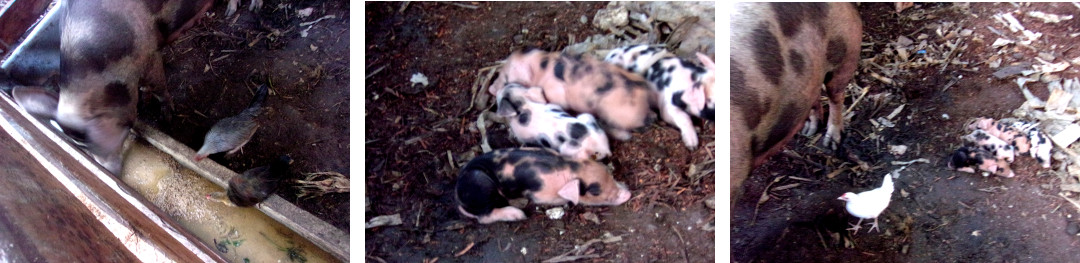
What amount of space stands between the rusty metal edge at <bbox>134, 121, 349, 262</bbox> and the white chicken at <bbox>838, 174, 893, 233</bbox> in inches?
55.0

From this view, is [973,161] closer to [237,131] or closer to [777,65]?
[777,65]

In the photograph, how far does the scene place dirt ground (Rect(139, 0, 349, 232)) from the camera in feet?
5.89

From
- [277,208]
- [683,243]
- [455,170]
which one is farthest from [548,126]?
[277,208]

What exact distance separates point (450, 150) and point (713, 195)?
731 millimetres

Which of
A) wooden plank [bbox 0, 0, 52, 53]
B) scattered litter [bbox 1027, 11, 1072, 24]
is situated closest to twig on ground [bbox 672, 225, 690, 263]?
scattered litter [bbox 1027, 11, 1072, 24]

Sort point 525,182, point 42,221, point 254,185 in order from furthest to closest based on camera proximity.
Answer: point 42,221
point 254,185
point 525,182

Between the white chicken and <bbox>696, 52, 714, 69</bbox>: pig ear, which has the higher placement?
<bbox>696, 52, 714, 69</bbox>: pig ear

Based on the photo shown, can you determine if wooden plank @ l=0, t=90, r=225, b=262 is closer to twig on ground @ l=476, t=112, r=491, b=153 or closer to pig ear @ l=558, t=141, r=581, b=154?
twig on ground @ l=476, t=112, r=491, b=153

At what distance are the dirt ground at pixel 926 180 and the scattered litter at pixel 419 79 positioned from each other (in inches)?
37.1

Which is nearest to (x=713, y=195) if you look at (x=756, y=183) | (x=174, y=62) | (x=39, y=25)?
(x=756, y=183)

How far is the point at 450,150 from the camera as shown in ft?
5.74

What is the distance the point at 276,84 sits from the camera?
6.35 feet

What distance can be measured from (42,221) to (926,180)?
112 inches

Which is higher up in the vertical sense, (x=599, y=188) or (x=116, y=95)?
(x=599, y=188)
